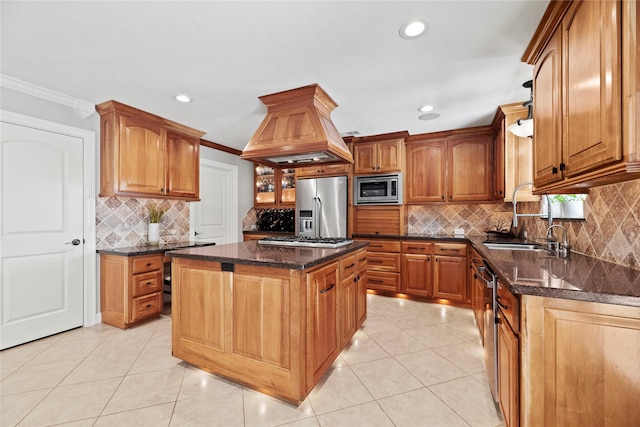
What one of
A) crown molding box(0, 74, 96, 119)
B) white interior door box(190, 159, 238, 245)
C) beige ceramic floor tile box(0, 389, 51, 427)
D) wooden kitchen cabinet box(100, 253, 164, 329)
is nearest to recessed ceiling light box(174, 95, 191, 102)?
crown molding box(0, 74, 96, 119)

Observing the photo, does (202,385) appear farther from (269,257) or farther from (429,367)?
(429,367)

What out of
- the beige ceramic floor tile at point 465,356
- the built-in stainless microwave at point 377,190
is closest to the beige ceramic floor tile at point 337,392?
the beige ceramic floor tile at point 465,356

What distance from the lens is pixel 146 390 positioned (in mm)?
1878

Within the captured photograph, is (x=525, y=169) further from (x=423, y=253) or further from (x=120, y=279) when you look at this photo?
(x=120, y=279)

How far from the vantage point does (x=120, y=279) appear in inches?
116

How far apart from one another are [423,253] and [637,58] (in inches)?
117

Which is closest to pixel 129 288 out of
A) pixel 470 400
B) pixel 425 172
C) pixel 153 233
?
pixel 153 233

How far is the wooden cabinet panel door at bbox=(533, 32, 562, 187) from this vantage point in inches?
59.4

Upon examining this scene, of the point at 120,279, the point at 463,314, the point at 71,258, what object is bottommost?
the point at 463,314

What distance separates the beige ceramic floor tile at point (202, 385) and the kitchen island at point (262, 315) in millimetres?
53

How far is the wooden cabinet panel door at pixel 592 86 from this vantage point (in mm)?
1059

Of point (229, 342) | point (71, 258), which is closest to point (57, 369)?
point (71, 258)

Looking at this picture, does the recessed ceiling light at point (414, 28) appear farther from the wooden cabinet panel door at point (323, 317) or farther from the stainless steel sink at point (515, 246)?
the stainless steel sink at point (515, 246)

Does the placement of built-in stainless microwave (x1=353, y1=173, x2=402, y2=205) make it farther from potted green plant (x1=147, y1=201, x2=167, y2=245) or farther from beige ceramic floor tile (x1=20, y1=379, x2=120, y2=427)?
beige ceramic floor tile (x1=20, y1=379, x2=120, y2=427)
